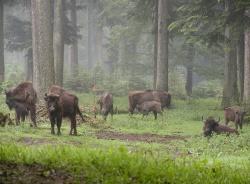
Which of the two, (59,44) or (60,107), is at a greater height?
(59,44)

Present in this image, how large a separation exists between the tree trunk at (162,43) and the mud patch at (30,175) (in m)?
26.0

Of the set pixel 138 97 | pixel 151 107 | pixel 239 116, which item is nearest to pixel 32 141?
pixel 239 116

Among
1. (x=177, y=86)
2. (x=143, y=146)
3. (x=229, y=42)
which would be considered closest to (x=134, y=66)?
(x=177, y=86)

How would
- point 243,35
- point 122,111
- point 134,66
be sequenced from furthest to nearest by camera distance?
point 134,66, point 243,35, point 122,111

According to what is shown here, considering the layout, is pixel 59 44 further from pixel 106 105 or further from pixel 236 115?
pixel 236 115

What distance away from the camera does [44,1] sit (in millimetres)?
27969

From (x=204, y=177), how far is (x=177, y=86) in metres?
38.1

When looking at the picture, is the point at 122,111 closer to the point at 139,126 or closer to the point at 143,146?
the point at 139,126

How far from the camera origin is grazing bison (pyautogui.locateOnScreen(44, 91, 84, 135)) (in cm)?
1669

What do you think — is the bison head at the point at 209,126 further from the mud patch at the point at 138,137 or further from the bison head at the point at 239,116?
the bison head at the point at 239,116

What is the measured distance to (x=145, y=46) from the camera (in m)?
71.2

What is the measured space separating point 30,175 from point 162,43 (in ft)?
87.3

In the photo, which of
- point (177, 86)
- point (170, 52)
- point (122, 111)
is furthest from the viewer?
point (170, 52)

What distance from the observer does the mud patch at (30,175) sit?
7918 mm
